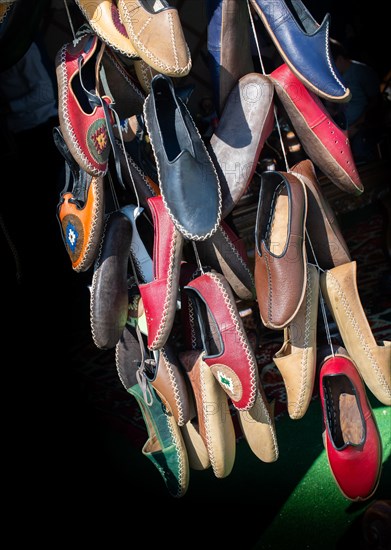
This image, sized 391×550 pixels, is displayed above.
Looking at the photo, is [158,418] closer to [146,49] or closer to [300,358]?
[300,358]

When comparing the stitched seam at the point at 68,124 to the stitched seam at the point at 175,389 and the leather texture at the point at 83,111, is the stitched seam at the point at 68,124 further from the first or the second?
the stitched seam at the point at 175,389

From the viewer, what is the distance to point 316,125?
1.05 meters

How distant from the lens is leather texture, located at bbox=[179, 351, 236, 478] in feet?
3.85

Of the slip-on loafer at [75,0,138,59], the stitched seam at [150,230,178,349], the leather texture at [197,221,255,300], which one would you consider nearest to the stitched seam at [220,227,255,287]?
the leather texture at [197,221,255,300]

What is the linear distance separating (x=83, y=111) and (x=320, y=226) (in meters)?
0.43

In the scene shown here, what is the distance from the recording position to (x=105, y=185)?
117 centimetres

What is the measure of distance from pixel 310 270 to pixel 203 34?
238 centimetres

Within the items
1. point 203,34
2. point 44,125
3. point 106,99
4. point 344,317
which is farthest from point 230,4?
point 203,34

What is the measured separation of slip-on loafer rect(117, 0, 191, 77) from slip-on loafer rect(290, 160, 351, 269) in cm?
28

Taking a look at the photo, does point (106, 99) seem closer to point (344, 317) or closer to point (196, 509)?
point (344, 317)

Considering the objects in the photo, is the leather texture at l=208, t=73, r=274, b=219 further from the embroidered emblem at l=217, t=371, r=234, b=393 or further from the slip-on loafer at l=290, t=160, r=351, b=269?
the embroidered emblem at l=217, t=371, r=234, b=393

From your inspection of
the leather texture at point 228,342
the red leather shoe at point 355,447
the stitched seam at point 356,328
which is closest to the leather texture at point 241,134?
the leather texture at point 228,342

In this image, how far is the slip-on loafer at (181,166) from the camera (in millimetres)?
969

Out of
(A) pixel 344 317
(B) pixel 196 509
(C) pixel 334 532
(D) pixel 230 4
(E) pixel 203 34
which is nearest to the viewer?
(D) pixel 230 4
